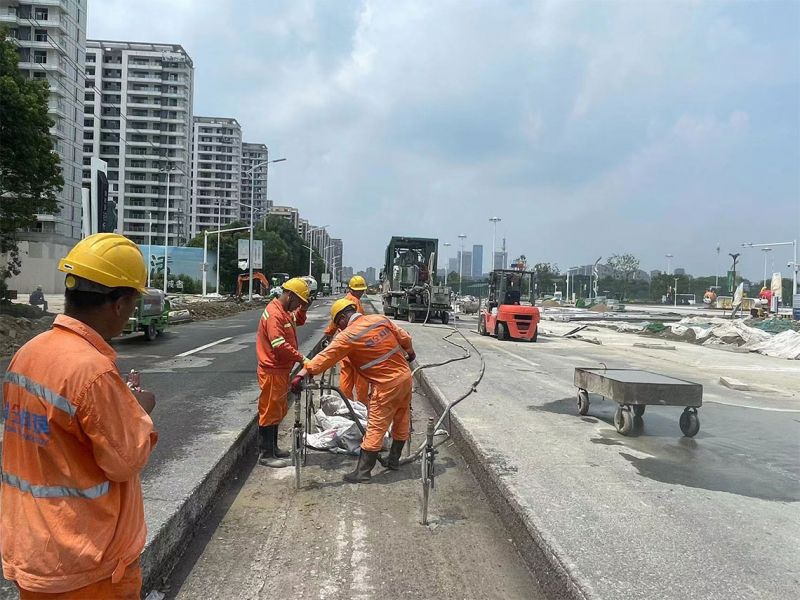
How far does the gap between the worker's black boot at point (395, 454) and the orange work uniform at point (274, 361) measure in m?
1.12

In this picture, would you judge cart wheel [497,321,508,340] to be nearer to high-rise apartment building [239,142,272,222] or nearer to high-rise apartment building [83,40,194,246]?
high-rise apartment building [83,40,194,246]

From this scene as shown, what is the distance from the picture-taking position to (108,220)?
17.3m

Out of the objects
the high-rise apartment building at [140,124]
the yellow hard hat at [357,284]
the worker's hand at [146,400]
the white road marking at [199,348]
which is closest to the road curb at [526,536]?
the worker's hand at [146,400]

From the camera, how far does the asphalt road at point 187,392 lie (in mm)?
4801

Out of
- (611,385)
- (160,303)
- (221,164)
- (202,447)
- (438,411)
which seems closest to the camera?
(202,447)

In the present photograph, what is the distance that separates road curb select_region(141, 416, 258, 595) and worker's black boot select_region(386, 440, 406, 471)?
59.3 inches

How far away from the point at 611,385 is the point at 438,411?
101 inches

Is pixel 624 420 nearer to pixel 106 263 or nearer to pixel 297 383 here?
pixel 297 383

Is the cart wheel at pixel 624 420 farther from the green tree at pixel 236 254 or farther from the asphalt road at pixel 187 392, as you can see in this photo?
the green tree at pixel 236 254

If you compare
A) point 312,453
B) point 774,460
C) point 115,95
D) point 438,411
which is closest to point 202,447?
point 312,453

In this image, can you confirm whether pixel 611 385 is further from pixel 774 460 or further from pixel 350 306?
pixel 350 306

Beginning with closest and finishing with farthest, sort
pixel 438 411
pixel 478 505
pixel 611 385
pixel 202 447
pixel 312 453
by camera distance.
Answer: pixel 478 505 → pixel 202 447 → pixel 312 453 → pixel 611 385 → pixel 438 411

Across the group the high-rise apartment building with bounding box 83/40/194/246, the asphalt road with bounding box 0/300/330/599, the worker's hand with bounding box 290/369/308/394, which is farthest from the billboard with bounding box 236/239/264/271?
the high-rise apartment building with bounding box 83/40/194/246

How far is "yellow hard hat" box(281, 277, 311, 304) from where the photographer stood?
18.8 feet
